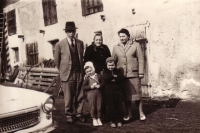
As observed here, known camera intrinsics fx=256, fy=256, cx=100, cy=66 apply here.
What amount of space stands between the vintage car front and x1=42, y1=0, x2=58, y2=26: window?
21.6 ft

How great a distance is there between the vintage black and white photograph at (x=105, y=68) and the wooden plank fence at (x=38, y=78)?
0.13 feet

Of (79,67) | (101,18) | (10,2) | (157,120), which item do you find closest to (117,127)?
(157,120)

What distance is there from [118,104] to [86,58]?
3.19ft

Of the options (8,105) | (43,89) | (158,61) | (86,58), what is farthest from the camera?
(43,89)

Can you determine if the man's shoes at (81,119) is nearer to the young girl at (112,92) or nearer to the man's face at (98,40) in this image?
the young girl at (112,92)

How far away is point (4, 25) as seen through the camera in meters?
12.3

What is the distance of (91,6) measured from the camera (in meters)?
8.27

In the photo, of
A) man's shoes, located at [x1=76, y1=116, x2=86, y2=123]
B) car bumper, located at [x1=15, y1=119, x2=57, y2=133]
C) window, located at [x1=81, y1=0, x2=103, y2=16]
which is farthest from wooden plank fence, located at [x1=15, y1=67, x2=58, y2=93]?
car bumper, located at [x1=15, y1=119, x2=57, y2=133]

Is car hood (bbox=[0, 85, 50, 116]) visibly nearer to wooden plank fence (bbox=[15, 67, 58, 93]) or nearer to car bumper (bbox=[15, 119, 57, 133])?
car bumper (bbox=[15, 119, 57, 133])

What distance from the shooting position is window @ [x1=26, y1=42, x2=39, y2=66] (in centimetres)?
1079

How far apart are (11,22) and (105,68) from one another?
926cm

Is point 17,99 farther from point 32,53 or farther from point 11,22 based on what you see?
point 11,22

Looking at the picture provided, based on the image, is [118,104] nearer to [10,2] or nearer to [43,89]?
[43,89]

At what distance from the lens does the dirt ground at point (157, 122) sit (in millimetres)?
4016
